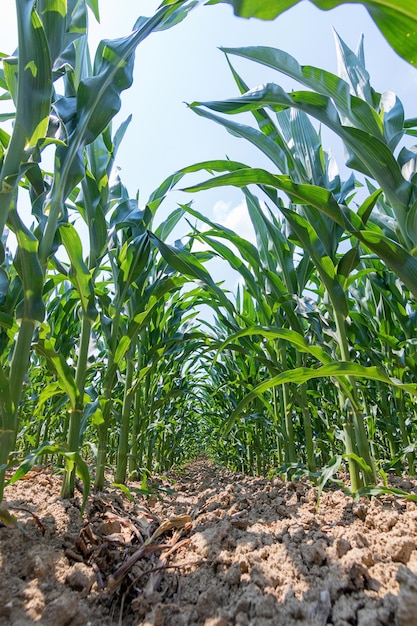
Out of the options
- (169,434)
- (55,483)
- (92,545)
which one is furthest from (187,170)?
(169,434)

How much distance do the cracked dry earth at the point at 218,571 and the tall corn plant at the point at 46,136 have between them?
194 millimetres

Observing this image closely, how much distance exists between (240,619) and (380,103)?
4.33ft

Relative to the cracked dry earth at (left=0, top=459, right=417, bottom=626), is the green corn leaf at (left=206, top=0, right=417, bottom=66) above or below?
above

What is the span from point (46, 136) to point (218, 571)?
108cm

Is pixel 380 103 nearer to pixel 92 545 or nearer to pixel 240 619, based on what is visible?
pixel 240 619

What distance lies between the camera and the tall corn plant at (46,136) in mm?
759

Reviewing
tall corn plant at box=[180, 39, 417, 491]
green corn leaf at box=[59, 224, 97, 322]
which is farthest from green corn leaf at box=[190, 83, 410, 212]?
green corn leaf at box=[59, 224, 97, 322]

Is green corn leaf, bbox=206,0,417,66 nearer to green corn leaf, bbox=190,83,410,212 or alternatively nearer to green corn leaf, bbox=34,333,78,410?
green corn leaf, bbox=190,83,410,212

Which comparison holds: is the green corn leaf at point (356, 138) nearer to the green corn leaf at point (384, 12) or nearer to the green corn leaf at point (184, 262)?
the green corn leaf at point (384, 12)

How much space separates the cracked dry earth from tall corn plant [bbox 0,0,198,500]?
194 millimetres

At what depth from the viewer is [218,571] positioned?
691mm

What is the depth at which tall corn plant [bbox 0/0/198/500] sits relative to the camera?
2.49 ft

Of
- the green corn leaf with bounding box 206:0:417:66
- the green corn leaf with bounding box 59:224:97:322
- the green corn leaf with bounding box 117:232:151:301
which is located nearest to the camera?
the green corn leaf with bounding box 206:0:417:66

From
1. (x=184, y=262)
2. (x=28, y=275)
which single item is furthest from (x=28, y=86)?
(x=184, y=262)
